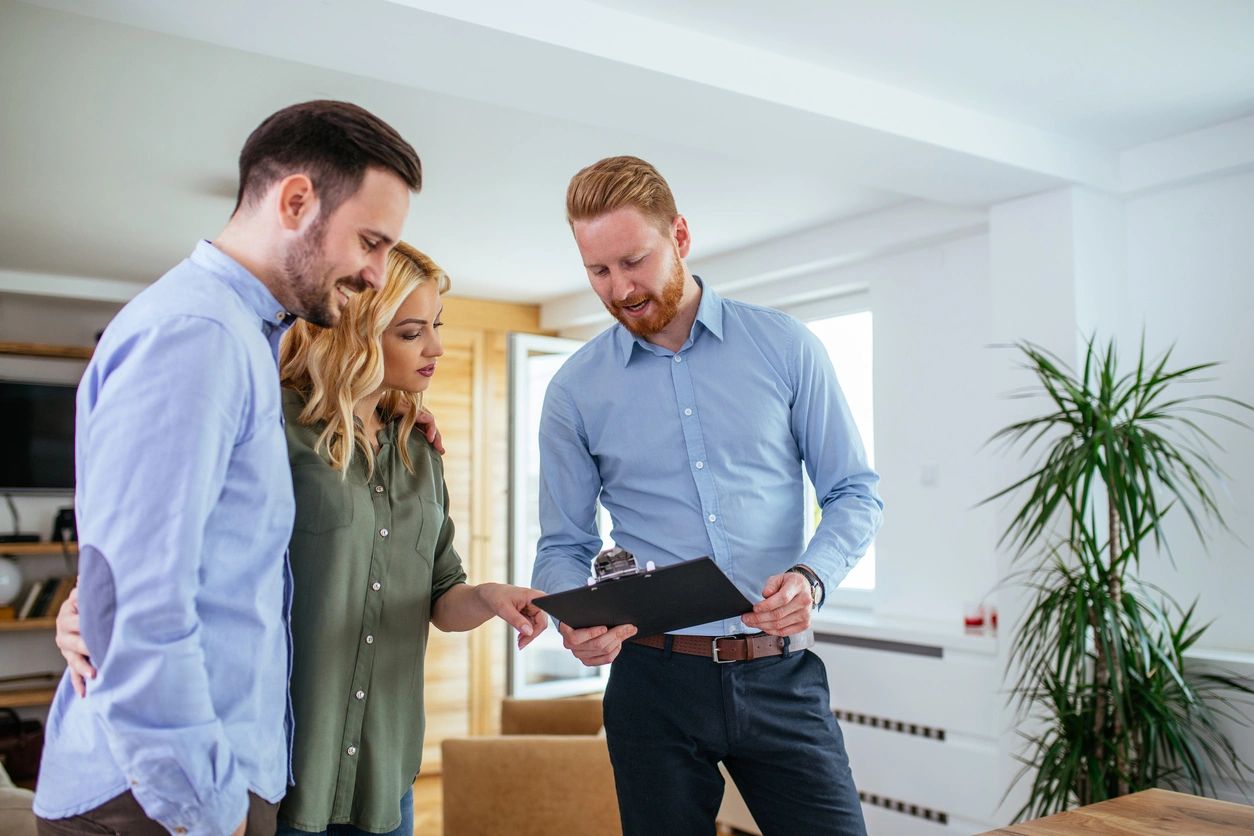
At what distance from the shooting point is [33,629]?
6086mm

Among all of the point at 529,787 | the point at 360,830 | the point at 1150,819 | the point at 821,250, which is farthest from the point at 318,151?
the point at 821,250

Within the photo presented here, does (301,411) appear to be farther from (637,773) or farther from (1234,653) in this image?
(1234,653)

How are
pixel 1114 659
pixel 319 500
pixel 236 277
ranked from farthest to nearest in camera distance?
1. pixel 1114 659
2. pixel 319 500
3. pixel 236 277

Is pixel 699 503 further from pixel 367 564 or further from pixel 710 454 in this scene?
pixel 367 564

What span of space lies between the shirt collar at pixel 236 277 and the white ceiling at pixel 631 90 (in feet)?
4.49

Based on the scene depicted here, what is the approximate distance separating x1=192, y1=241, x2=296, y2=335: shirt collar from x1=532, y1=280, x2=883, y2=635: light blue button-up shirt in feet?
2.79

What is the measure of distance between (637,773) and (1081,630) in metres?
1.82

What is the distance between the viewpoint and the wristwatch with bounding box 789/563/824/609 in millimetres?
1688

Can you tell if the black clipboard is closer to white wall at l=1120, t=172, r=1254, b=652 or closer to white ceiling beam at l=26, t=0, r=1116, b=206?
white ceiling beam at l=26, t=0, r=1116, b=206

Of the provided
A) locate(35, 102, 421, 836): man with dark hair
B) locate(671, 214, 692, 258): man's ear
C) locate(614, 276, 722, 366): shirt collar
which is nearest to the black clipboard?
locate(35, 102, 421, 836): man with dark hair

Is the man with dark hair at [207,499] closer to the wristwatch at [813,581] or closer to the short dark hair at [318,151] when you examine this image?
the short dark hair at [318,151]

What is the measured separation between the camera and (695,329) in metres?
1.94

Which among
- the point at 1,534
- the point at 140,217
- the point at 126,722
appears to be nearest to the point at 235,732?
the point at 126,722

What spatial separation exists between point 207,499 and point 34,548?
5599 mm
